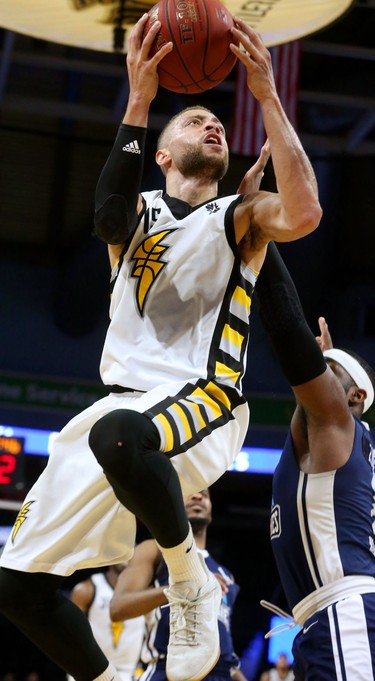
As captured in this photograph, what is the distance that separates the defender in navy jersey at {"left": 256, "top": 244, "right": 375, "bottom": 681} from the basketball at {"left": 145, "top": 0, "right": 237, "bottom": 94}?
0.91 m

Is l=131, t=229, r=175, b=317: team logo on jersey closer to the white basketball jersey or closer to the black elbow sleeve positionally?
the white basketball jersey

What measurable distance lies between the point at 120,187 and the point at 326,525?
5.51ft

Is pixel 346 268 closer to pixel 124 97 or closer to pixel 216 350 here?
pixel 124 97

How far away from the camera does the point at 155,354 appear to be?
3.71 metres

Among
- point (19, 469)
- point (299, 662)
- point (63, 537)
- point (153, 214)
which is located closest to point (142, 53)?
point (153, 214)

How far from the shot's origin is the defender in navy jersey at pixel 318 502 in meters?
4.00

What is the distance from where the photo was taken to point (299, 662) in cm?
405

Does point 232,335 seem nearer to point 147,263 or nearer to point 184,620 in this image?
point 147,263

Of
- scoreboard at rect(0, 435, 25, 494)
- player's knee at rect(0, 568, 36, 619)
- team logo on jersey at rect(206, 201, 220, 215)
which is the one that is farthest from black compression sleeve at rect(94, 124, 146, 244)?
scoreboard at rect(0, 435, 25, 494)

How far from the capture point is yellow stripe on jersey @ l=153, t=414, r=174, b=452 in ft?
11.2

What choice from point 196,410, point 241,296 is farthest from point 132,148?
point 196,410

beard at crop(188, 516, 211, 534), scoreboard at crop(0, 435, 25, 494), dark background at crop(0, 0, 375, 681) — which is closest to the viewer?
beard at crop(188, 516, 211, 534)

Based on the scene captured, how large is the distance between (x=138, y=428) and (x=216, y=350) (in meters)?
0.55

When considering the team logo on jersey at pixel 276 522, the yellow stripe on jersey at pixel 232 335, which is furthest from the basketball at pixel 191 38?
the team logo on jersey at pixel 276 522
